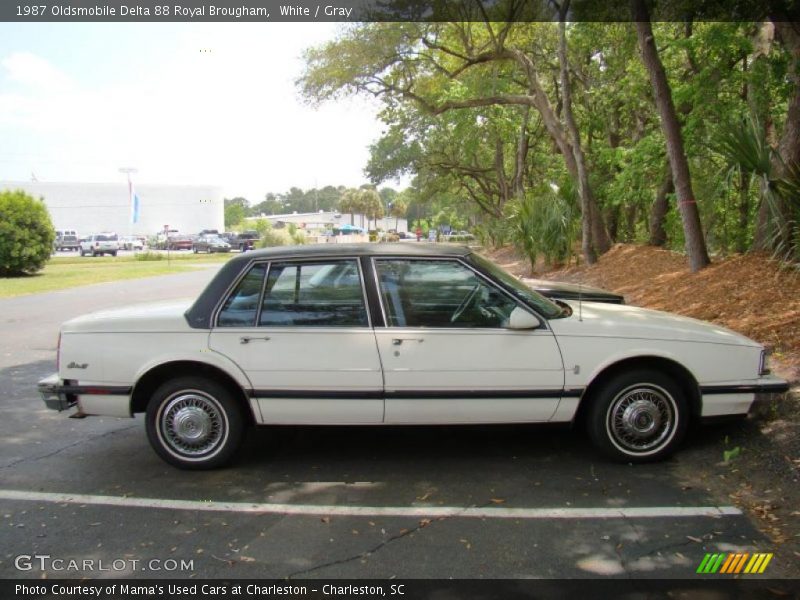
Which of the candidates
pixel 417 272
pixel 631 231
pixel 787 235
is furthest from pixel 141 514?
pixel 631 231

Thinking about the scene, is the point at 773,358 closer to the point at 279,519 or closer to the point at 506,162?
the point at 279,519

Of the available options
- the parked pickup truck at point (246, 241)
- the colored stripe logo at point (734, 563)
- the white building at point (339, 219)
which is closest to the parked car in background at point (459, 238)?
the parked pickup truck at point (246, 241)

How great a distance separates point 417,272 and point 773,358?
357 centimetres

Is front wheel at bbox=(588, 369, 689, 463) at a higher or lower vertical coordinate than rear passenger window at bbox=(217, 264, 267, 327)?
lower

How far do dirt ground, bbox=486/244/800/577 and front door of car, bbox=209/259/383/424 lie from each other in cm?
221

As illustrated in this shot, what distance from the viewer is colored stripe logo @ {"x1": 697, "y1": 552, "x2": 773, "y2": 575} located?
10.00ft

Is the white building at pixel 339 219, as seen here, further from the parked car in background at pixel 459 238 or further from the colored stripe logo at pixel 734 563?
the colored stripe logo at pixel 734 563

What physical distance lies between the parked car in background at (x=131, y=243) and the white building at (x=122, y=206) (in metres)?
7.85

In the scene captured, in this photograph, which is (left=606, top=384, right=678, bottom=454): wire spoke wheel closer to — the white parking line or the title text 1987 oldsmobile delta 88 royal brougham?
the title text 1987 oldsmobile delta 88 royal brougham

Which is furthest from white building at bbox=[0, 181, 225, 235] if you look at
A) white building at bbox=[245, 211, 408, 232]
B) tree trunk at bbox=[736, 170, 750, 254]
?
tree trunk at bbox=[736, 170, 750, 254]

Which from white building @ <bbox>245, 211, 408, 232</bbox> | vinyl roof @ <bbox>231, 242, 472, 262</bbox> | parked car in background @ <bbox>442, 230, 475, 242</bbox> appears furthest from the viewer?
white building @ <bbox>245, 211, 408, 232</bbox>

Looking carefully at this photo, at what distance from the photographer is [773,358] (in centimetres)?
573

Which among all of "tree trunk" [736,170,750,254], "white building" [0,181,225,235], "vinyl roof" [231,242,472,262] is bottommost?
"vinyl roof" [231,242,472,262]

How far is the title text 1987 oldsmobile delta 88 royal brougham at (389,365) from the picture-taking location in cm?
420
